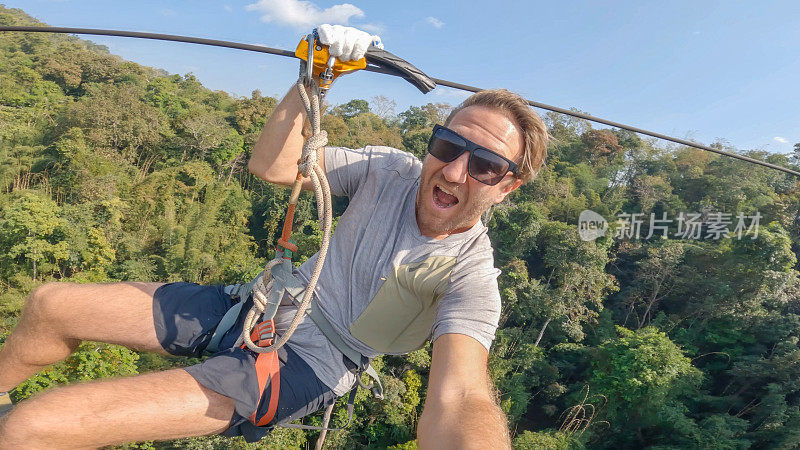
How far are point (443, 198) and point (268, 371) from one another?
0.77 metres

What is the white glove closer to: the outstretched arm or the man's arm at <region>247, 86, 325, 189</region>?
the outstretched arm

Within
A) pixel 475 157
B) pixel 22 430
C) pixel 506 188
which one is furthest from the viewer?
pixel 506 188

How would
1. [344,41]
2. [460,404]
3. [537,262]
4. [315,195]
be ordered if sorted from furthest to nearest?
[537,262] < [315,195] < [344,41] < [460,404]

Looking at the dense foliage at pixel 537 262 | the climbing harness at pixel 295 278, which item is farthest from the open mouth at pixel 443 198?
the dense foliage at pixel 537 262

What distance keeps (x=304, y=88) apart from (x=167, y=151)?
23.6 m

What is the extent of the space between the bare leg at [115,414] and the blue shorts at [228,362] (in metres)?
0.05

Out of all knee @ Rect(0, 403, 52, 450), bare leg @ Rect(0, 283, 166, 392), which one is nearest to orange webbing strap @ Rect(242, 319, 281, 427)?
bare leg @ Rect(0, 283, 166, 392)

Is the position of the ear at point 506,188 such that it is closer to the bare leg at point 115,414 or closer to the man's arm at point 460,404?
the man's arm at point 460,404

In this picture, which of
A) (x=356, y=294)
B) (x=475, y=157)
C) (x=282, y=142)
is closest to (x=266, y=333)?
(x=356, y=294)

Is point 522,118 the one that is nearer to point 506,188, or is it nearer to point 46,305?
point 506,188

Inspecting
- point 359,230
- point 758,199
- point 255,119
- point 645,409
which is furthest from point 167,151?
point 758,199

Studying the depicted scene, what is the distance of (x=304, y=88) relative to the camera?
4.31 feet

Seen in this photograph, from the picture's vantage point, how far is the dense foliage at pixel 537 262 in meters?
13.4

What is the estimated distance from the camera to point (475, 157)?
1.47 m
